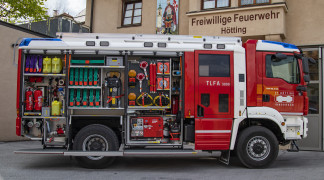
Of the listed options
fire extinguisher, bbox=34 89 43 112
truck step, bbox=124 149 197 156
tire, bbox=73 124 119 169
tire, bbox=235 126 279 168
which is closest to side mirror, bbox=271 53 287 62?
tire, bbox=235 126 279 168

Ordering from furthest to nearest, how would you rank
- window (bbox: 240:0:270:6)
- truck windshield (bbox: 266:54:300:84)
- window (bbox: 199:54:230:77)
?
window (bbox: 240:0:270:6)
truck windshield (bbox: 266:54:300:84)
window (bbox: 199:54:230:77)

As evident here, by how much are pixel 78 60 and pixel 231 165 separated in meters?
4.81

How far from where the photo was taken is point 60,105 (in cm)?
845

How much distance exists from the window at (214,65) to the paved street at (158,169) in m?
2.38

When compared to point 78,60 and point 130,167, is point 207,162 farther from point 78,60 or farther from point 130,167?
point 78,60

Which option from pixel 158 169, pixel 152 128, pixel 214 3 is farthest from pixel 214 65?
pixel 214 3

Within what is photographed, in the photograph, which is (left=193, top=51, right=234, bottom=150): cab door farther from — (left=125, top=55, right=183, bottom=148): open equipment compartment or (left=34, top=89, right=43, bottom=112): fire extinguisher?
(left=34, top=89, right=43, bottom=112): fire extinguisher

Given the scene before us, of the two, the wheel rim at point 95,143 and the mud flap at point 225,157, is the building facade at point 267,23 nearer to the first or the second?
the mud flap at point 225,157

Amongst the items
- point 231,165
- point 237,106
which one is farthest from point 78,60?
point 231,165

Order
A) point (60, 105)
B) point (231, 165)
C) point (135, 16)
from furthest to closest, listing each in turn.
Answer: point (135, 16) → point (231, 165) → point (60, 105)

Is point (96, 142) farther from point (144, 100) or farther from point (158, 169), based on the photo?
point (158, 169)

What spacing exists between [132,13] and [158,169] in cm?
960

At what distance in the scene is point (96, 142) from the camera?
838 cm

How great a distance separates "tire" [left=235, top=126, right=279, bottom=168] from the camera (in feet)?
28.0
